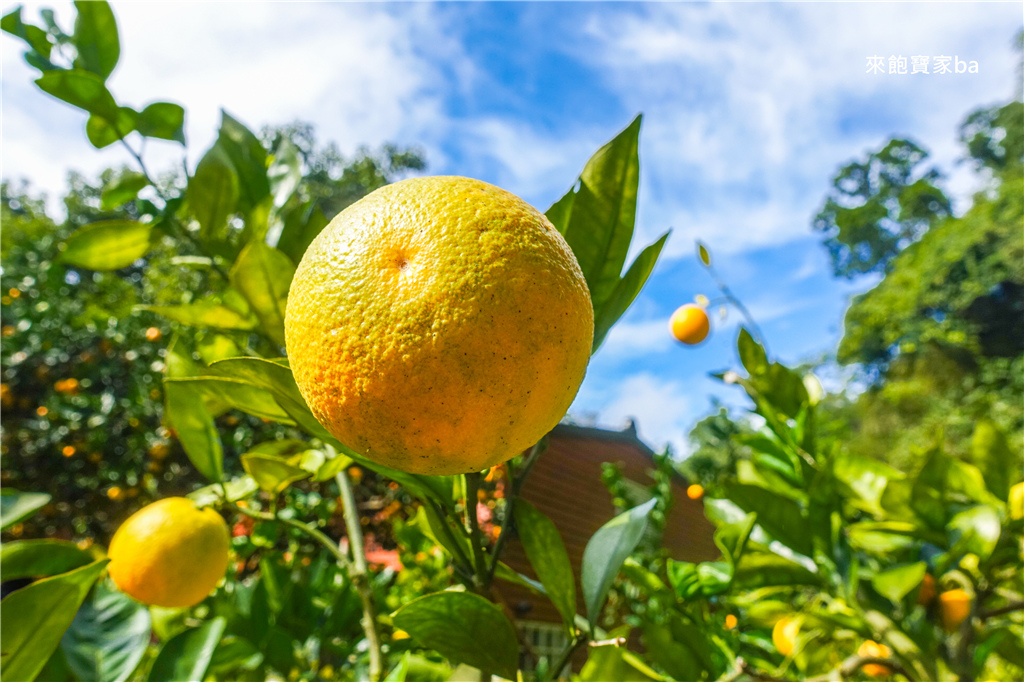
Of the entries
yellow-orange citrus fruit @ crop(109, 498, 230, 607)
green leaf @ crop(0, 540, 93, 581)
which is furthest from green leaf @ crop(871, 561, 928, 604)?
green leaf @ crop(0, 540, 93, 581)

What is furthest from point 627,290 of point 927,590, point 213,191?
point 927,590

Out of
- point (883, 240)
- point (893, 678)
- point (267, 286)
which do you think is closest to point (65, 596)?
point (267, 286)

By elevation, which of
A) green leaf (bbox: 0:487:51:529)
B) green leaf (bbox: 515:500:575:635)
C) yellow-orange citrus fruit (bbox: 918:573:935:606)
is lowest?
green leaf (bbox: 0:487:51:529)

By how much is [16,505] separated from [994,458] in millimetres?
1134

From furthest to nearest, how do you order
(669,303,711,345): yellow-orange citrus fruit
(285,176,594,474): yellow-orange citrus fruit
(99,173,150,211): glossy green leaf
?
(669,303,711,345): yellow-orange citrus fruit < (99,173,150,211): glossy green leaf < (285,176,594,474): yellow-orange citrus fruit

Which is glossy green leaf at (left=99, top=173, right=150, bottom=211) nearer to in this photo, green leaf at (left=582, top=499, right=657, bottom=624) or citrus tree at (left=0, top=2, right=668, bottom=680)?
citrus tree at (left=0, top=2, right=668, bottom=680)

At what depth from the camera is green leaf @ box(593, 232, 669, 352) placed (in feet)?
1.18

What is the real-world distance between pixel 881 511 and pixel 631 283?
29.1 inches

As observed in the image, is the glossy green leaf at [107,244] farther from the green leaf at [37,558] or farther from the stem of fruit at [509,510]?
the stem of fruit at [509,510]

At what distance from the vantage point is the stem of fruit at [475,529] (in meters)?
0.35

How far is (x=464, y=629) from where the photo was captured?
1.13 feet

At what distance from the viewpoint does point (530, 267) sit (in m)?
0.27

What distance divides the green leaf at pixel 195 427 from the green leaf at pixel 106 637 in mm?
151

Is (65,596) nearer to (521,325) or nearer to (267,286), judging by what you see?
(267,286)
